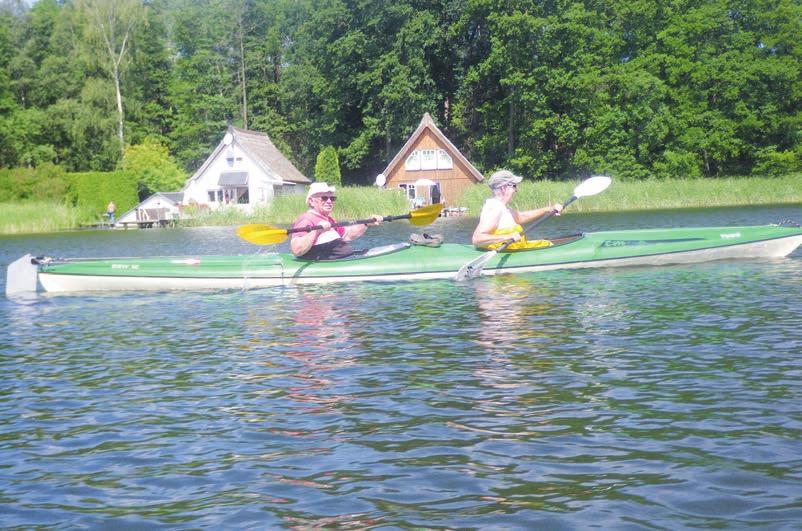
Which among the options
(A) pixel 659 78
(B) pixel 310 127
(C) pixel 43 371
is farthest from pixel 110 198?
(C) pixel 43 371

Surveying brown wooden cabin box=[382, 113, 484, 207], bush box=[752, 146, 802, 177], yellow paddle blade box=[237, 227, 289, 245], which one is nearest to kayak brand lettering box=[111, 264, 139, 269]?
yellow paddle blade box=[237, 227, 289, 245]

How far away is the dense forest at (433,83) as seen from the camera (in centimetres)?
4916

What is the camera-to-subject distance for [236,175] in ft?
173

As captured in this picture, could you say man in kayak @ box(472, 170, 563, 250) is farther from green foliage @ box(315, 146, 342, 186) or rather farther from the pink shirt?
green foliage @ box(315, 146, 342, 186)

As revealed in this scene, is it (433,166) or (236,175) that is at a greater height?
(236,175)

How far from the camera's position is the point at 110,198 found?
47406mm

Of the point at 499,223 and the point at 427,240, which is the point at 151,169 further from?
the point at 499,223

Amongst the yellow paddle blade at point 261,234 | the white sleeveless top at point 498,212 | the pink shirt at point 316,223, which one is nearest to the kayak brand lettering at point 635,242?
the white sleeveless top at point 498,212

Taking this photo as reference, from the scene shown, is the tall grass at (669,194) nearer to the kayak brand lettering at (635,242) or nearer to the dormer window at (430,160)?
the dormer window at (430,160)

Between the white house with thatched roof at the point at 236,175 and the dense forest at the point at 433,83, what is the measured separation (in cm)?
609

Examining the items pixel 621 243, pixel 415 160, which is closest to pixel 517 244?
pixel 621 243

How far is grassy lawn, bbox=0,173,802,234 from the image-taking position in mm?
34500

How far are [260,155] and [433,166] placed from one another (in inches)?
429

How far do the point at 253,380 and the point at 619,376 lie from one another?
272 centimetres
